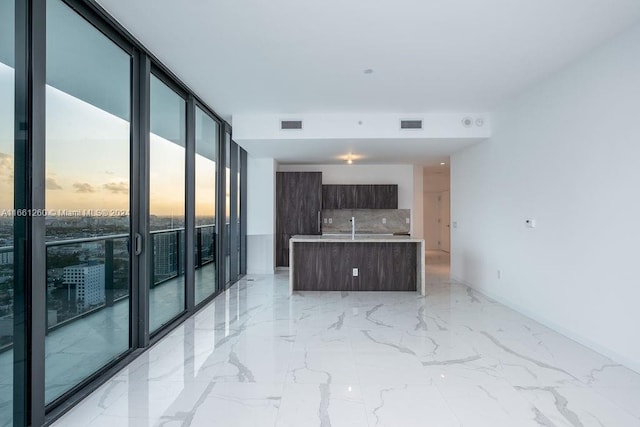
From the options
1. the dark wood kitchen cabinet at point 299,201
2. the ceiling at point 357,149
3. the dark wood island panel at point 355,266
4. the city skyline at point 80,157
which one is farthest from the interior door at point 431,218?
the city skyline at point 80,157

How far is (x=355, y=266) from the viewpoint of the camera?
5.78m

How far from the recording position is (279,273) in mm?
7238

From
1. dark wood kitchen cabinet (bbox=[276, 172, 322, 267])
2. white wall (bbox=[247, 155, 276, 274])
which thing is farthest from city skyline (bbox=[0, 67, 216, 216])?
dark wood kitchen cabinet (bbox=[276, 172, 322, 267])

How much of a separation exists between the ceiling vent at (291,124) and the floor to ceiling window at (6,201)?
351cm

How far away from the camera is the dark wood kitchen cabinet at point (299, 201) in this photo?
7645 millimetres

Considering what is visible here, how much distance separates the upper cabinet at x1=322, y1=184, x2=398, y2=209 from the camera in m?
7.93

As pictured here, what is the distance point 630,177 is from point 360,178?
5662mm

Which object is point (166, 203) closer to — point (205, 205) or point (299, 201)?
point (205, 205)

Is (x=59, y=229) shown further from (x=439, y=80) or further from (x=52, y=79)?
(x=439, y=80)

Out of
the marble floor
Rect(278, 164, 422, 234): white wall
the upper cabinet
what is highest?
Rect(278, 164, 422, 234): white wall

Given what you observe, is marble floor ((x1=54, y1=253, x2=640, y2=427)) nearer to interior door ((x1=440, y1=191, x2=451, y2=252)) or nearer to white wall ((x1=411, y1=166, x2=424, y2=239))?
white wall ((x1=411, y1=166, x2=424, y2=239))

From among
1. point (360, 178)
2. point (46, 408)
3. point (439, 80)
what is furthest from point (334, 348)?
point (360, 178)

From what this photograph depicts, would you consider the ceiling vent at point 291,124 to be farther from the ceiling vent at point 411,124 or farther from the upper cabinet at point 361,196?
the upper cabinet at point 361,196

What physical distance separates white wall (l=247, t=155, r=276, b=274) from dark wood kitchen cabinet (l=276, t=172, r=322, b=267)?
1.75 ft
